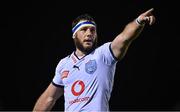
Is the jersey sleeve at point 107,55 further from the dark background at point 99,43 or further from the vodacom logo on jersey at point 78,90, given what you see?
the dark background at point 99,43

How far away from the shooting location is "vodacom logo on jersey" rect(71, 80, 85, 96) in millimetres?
5305

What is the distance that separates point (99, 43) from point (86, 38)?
10.1 ft

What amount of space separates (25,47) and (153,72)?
2032 mm

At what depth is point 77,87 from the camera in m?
5.35

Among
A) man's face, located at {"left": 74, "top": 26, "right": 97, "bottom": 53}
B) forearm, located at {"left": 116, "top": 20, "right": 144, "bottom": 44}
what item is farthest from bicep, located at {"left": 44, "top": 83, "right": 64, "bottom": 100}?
forearm, located at {"left": 116, "top": 20, "right": 144, "bottom": 44}

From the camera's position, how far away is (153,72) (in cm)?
847

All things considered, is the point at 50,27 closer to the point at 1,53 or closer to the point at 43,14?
the point at 43,14

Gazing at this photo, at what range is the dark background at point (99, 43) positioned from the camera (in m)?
8.37

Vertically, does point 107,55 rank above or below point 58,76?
above

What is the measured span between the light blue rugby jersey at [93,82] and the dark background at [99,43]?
2.94 meters

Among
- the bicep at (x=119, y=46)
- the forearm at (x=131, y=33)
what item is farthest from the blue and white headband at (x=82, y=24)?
the forearm at (x=131, y=33)

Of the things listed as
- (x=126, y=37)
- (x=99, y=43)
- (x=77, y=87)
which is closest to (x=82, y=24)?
(x=77, y=87)

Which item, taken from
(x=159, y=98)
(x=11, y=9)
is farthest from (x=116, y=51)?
(x=11, y=9)

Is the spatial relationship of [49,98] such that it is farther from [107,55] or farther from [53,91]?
[107,55]
